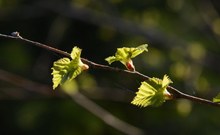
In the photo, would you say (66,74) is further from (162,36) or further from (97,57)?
(97,57)

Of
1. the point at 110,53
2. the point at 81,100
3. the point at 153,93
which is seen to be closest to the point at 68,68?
the point at 153,93

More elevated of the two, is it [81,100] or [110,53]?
[110,53]

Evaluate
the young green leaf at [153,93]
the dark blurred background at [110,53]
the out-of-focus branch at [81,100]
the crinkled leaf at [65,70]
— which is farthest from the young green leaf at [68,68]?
the dark blurred background at [110,53]

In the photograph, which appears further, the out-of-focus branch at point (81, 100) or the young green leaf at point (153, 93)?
the out-of-focus branch at point (81, 100)

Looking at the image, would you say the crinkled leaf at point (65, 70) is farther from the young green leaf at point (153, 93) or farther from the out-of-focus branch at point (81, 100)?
the out-of-focus branch at point (81, 100)

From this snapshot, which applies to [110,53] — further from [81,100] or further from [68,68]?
[68,68]
